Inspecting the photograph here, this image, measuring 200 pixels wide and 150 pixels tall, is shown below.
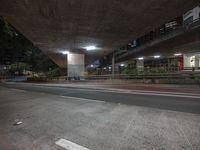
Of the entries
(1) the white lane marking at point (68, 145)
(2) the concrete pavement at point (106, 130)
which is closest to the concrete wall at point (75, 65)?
(2) the concrete pavement at point (106, 130)

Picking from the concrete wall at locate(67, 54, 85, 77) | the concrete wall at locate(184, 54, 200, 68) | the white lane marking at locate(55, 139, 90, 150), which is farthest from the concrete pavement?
the concrete wall at locate(184, 54, 200, 68)

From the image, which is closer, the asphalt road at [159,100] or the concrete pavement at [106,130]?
the concrete pavement at [106,130]

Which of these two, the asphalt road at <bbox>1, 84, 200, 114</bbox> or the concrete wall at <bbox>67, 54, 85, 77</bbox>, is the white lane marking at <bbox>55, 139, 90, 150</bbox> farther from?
the concrete wall at <bbox>67, 54, 85, 77</bbox>

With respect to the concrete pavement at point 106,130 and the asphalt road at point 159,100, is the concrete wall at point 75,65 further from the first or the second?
the concrete pavement at point 106,130

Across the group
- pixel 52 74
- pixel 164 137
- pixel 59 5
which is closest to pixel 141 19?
pixel 59 5

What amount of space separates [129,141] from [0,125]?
143 inches

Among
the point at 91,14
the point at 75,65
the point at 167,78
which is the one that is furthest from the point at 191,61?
the point at 91,14

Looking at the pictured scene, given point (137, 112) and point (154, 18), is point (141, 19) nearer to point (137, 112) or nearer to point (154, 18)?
point (154, 18)

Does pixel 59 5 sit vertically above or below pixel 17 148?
above

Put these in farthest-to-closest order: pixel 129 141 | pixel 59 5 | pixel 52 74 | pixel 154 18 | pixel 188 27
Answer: pixel 52 74, pixel 188 27, pixel 154 18, pixel 59 5, pixel 129 141

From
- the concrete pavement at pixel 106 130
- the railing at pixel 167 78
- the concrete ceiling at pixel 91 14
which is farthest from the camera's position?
the railing at pixel 167 78

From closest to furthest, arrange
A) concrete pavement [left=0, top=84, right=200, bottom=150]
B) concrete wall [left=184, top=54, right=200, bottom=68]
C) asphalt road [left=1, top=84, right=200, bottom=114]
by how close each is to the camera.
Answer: concrete pavement [left=0, top=84, right=200, bottom=150] → asphalt road [left=1, top=84, right=200, bottom=114] → concrete wall [left=184, top=54, right=200, bottom=68]

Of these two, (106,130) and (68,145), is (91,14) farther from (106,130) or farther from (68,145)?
(68,145)

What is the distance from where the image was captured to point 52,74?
1310 inches
